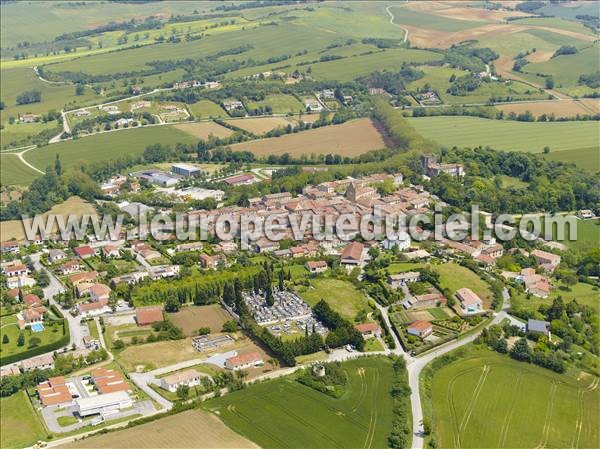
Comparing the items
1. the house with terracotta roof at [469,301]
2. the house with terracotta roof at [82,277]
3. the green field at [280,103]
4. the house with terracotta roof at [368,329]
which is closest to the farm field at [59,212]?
the house with terracotta roof at [82,277]

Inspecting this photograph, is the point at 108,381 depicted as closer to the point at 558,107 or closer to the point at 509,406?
the point at 509,406

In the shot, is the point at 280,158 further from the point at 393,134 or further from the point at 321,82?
the point at 321,82

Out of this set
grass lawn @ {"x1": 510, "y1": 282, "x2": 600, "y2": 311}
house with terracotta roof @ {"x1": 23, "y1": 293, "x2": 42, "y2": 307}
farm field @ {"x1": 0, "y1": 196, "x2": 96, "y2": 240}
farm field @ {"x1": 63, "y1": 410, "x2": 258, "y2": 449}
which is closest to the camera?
farm field @ {"x1": 63, "y1": 410, "x2": 258, "y2": 449}

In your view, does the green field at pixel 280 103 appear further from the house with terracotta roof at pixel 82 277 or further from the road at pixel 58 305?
the house with terracotta roof at pixel 82 277

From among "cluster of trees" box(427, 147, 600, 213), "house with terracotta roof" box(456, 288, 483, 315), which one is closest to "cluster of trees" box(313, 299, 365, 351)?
"house with terracotta roof" box(456, 288, 483, 315)

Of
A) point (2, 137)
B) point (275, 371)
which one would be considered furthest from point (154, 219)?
point (2, 137)

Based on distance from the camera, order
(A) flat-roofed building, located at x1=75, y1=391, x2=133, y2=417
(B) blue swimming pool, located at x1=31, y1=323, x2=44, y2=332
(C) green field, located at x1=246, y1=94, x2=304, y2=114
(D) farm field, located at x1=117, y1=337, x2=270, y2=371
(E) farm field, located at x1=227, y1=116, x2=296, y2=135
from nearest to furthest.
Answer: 1. (A) flat-roofed building, located at x1=75, y1=391, x2=133, y2=417
2. (D) farm field, located at x1=117, y1=337, x2=270, y2=371
3. (B) blue swimming pool, located at x1=31, y1=323, x2=44, y2=332
4. (E) farm field, located at x1=227, y1=116, x2=296, y2=135
5. (C) green field, located at x1=246, y1=94, x2=304, y2=114

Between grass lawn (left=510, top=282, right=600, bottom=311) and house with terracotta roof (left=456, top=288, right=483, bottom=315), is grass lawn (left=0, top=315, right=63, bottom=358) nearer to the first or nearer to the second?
house with terracotta roof (left=456, top=288, right=483, bottom=315)
